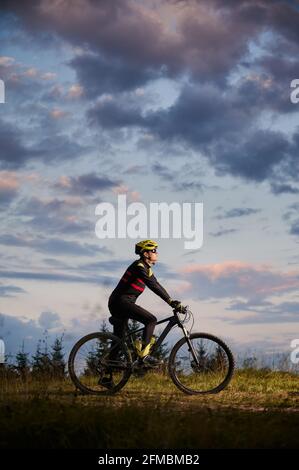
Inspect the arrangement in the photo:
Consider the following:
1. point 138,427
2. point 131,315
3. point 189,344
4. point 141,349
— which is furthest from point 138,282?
point 138,427

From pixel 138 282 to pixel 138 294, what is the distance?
245 mm

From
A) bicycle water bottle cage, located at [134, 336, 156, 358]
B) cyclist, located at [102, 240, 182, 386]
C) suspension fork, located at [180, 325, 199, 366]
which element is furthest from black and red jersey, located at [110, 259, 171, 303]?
bicycle water bottle cage, located at [134, 336, 156, 358]

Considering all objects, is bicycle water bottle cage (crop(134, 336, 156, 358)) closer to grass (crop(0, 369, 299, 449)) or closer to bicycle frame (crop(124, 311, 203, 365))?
bicycle frame (crop(124, 311, 203, 365))

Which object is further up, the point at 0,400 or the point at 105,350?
the point at 105,350

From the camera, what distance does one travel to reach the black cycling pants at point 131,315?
12000 millimetres

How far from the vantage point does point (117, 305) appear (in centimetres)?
1217

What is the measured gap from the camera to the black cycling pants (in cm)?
1200

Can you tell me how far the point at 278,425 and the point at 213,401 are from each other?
2.92 metres

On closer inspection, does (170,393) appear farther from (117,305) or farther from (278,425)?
(278,425)

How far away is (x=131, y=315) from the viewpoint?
12.1 meters

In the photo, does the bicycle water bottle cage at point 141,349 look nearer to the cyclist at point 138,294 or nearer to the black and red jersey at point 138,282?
the cyclist at point 138,294

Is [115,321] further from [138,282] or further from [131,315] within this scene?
[138,282]
